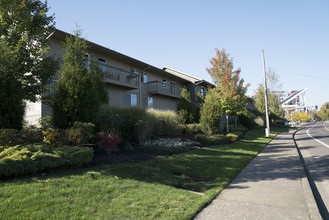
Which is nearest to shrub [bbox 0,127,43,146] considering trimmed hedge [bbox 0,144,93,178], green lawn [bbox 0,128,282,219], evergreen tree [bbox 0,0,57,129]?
trimmed hedge [bbox 0,144,93,178]

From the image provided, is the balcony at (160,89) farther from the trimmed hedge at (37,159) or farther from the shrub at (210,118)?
the trimmed hedge at (37,159)

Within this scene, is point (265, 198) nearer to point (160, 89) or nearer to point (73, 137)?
point (73, 137)

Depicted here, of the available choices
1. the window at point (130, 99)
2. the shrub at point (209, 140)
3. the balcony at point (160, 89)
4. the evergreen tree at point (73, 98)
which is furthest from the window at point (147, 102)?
the evergreen tree at point (73, 98)

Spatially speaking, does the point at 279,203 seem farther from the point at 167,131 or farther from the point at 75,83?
the point at 167,131

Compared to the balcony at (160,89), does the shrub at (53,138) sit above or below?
below

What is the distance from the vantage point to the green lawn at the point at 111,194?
11.7 feet

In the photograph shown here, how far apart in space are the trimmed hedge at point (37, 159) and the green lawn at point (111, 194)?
10.5 inches

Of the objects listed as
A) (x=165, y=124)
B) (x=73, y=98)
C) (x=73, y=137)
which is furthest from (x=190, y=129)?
(x=73, y=137)

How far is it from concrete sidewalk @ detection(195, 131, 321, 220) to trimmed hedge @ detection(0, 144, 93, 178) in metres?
3.63

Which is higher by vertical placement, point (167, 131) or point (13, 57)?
point (13, 57)

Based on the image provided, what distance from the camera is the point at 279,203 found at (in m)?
4.47

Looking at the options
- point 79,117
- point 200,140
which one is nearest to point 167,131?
point 200,140

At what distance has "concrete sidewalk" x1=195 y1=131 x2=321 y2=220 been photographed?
12.8 feet

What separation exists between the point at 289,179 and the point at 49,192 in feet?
20.9
